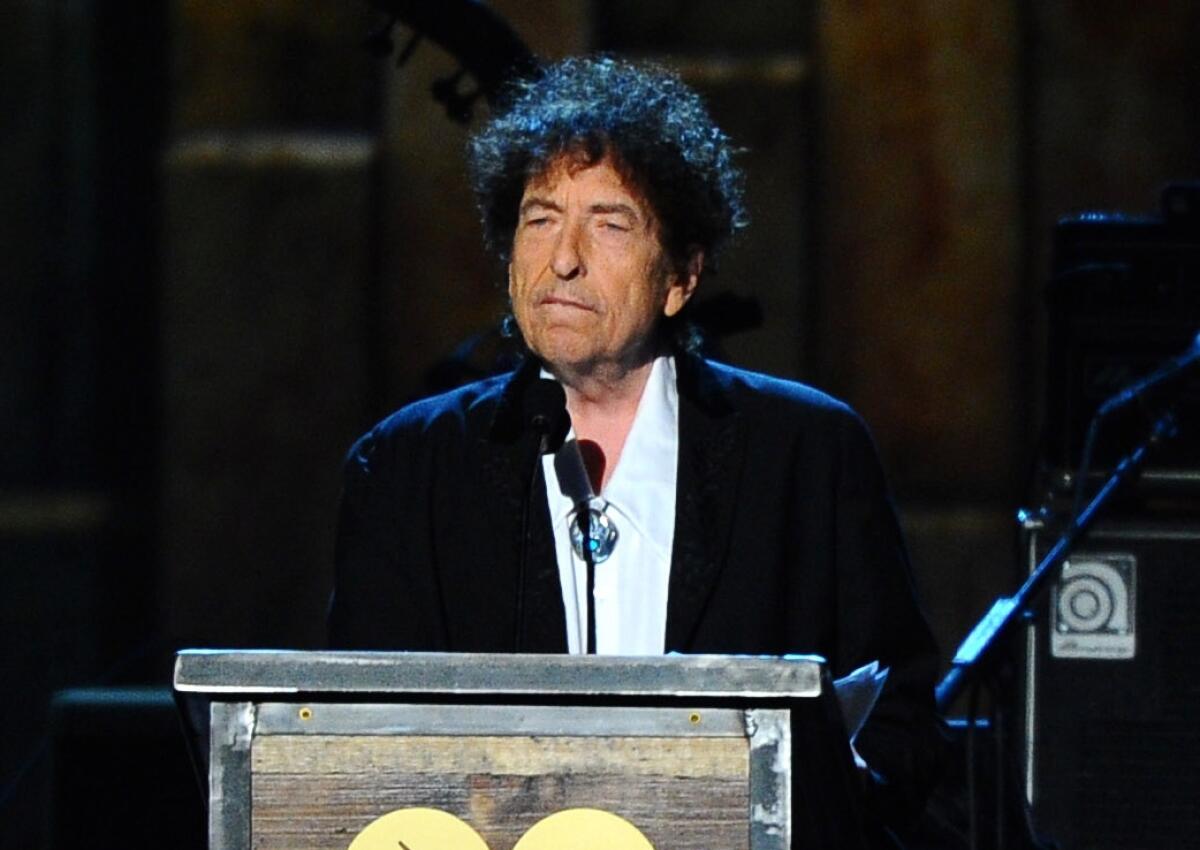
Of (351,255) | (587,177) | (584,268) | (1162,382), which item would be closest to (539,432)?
(584,268)

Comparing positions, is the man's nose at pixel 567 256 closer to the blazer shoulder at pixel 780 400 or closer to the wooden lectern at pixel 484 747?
the blazer shoulder at pixel 780 400

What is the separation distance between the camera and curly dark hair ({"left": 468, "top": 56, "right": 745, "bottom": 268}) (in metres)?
2.72

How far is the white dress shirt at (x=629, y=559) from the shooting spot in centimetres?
260

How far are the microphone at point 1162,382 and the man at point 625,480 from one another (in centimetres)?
63

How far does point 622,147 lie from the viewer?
271 centimetres

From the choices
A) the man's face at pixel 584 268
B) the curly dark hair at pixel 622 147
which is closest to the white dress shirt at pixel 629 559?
the man's face at pixel 584 268

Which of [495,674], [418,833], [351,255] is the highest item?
[351,255]

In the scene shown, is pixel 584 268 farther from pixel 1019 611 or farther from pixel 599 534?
pixel 1019 611

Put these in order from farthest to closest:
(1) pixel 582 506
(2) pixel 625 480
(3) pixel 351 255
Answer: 1. (3) pixel 351 255
2. (2) pixel 625 480
3. (1) pixel 582 506

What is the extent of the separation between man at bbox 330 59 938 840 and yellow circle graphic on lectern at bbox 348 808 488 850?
758mm

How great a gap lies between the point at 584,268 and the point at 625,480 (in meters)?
0.28

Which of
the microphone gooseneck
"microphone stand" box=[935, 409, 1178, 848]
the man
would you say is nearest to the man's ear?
the man

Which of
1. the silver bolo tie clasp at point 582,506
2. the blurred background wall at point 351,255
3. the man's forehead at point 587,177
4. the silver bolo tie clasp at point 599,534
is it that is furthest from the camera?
the blurred background wall at point 351,255

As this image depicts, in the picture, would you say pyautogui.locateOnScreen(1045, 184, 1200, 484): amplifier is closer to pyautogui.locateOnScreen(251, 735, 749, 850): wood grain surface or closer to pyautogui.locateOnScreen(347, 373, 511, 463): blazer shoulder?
pyautogui.locateOnScreen(347, 373, 511, 463): blazer shoulder
